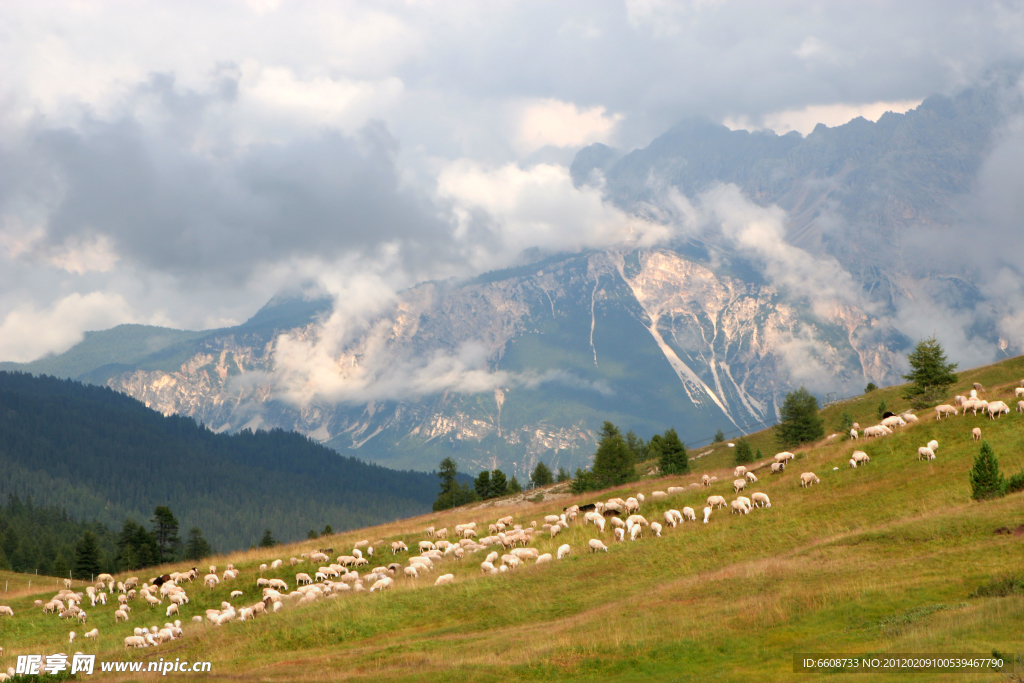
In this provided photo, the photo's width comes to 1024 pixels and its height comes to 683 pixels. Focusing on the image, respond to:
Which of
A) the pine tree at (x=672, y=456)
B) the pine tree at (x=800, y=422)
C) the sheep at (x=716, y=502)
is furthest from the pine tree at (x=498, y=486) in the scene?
the sheep at (x=716, y=502)

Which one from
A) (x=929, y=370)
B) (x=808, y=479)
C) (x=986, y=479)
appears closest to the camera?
(x=986, y=479)

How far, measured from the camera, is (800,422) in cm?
10331

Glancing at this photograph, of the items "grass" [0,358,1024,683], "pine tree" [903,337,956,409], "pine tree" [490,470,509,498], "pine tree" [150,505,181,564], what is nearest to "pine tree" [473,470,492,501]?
"pine tree" [490,470,509,498]

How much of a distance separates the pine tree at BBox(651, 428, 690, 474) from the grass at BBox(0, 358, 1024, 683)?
5206 cm

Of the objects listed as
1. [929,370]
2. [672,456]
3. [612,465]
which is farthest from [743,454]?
[929,370]

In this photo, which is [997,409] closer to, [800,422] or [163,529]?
[800,422]

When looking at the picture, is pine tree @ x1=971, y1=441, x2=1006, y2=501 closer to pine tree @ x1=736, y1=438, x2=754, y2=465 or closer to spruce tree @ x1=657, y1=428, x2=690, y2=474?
spruce tree @ x1=657, y1=428, x2=690, y2=474

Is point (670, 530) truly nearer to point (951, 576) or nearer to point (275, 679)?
point (951, 576)

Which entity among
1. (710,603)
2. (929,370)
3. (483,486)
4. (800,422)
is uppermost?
(929,370)

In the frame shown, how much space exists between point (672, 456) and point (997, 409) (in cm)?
5949

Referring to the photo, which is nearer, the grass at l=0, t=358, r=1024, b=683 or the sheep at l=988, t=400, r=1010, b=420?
the grass at l=0, t=358, r=1024, b=683

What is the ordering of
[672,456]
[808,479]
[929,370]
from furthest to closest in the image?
[672,456], [929,370], [808,479]

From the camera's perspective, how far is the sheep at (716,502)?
154ft

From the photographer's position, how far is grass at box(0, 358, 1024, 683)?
24.0 metres
